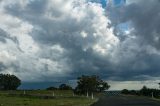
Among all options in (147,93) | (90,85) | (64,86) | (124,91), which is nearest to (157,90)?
(147,93)

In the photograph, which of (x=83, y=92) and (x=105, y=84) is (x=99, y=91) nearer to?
(x=105, y=84)

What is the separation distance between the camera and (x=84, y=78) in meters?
122

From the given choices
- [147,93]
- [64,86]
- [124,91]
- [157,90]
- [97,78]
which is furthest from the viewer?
[64,86]

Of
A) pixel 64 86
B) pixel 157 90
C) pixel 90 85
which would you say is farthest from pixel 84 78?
pixel 64 86

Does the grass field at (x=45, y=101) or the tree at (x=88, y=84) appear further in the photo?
the tree at (x=88, y=84)

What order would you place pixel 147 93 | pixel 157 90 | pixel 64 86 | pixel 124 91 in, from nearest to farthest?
pixel 157 90 → pixel 147 93 → pixel 124 91 → pixel 64 86

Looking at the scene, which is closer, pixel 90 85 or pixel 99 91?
pixel 90 85

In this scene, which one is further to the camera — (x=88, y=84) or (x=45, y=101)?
(x=88, y=84)

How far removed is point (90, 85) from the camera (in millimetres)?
120000

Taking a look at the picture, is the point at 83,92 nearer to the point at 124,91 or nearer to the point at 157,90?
the point at 157,90

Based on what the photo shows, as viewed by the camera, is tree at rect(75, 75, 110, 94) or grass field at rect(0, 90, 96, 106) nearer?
grass field at rect(0, 90, 96, 106)

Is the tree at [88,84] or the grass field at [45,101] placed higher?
the tree at [88,84]

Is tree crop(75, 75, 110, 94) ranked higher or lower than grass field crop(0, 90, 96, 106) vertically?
higher

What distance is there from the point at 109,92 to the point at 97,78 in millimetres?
9689
